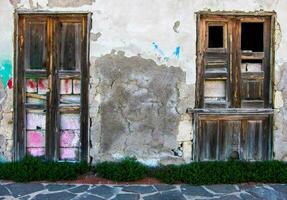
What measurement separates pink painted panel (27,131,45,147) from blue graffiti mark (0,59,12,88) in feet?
3.16

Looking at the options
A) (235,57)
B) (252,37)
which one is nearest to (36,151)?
(235,57)

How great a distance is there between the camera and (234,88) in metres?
7.60

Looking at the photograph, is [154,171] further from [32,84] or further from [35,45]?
[35,45]

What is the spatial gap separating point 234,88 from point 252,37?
95 cm

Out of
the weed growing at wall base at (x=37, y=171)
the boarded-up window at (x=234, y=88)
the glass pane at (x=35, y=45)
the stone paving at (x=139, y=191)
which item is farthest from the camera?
the boarded-up window at (x=234, y=88)

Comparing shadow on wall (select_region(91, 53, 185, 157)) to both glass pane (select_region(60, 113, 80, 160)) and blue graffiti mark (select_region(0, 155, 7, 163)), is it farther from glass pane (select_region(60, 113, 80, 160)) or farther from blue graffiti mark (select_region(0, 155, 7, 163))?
blue graffiti mark (select_region(0, 155, 7, 163))

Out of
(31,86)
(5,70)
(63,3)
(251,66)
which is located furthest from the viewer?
(251,66)

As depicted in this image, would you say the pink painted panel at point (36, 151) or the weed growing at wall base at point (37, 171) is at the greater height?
the pink painted panel at point (36, 151)

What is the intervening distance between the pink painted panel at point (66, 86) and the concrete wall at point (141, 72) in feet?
1.23

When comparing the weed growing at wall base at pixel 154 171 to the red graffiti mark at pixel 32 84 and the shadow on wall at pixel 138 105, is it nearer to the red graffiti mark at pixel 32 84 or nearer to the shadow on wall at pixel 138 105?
the shadow on wall at pixel 138 105

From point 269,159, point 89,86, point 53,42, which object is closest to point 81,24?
point 53,42

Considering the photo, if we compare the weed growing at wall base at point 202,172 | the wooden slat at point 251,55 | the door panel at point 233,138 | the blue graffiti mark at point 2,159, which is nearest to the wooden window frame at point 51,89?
the blue graffiti mark at point 2,159

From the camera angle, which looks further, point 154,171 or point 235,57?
point 235,57

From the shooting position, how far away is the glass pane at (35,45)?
7.43 meters
